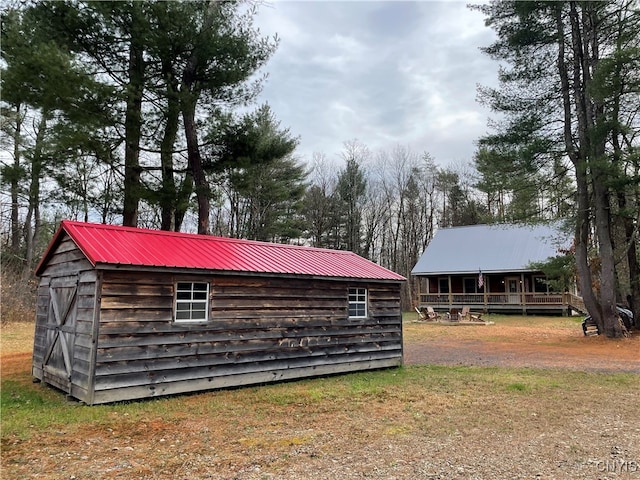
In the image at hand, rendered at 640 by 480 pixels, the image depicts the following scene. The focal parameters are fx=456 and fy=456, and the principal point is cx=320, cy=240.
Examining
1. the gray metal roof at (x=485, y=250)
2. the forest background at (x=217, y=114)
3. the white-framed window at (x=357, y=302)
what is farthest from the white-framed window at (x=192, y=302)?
the gray metal roof at (x=485, y=250)

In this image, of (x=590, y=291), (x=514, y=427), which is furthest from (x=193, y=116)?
(x=590, y=291)

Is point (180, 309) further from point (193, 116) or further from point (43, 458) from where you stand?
point (193, 116)

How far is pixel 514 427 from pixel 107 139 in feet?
43.1

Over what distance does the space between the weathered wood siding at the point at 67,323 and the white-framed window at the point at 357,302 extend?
5.64 metres

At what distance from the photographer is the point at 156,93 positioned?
14523 mm

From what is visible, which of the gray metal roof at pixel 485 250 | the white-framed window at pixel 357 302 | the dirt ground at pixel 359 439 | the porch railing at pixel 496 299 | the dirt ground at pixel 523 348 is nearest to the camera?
the dirt ground at pixel 359 439

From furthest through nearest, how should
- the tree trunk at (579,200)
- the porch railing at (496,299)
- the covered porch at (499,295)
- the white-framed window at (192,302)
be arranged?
the covered porch at (499,295) < the porch railing at (496,299) < the tree trunk at (579,200) < the white-framed window at (192,302)

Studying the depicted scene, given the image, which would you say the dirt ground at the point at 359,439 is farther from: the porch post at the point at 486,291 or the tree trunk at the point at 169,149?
the porch post at the point at 486,291

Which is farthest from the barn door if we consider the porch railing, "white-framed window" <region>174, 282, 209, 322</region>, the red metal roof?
the porch railing

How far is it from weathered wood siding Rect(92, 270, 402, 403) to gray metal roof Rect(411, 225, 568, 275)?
22.5 m

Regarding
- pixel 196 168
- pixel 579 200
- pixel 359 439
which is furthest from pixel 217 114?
pixel 579 200

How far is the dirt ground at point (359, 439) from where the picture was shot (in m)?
4.67

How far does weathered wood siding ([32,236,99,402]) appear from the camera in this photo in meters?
7.40

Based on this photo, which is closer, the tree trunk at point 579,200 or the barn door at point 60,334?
the barn door at point 60,334
